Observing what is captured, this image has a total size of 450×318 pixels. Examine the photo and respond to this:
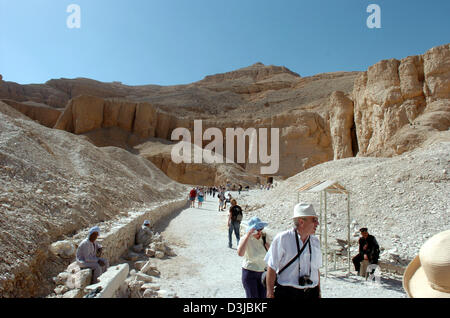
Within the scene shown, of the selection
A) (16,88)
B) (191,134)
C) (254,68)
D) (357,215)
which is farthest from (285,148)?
(254,68)

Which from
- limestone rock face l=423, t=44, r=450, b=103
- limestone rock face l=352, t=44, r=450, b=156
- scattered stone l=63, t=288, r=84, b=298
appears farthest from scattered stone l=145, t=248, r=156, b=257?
limestone rock face l=423, t=44, r=450, b=103

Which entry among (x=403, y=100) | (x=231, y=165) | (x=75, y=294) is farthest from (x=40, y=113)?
(x=75, y=294)

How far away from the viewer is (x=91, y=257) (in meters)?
4.79

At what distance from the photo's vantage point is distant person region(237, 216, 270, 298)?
3646 mm

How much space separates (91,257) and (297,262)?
11.7 feet

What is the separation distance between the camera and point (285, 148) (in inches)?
1887

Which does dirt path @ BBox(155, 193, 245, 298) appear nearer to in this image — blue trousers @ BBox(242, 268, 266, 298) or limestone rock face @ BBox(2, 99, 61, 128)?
blue trousers @ BBox(242, 268, 266, 298)

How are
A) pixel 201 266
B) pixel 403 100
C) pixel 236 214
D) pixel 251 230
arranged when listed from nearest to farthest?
pixel 251 230 → pixel 201 266 → pixel 236 214 → pixel 403 100

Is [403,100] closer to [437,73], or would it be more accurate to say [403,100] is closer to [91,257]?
[437,73]

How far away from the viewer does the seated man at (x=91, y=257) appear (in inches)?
183

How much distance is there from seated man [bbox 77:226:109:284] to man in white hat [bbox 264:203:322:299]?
316 centimetres

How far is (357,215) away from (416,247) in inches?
109
